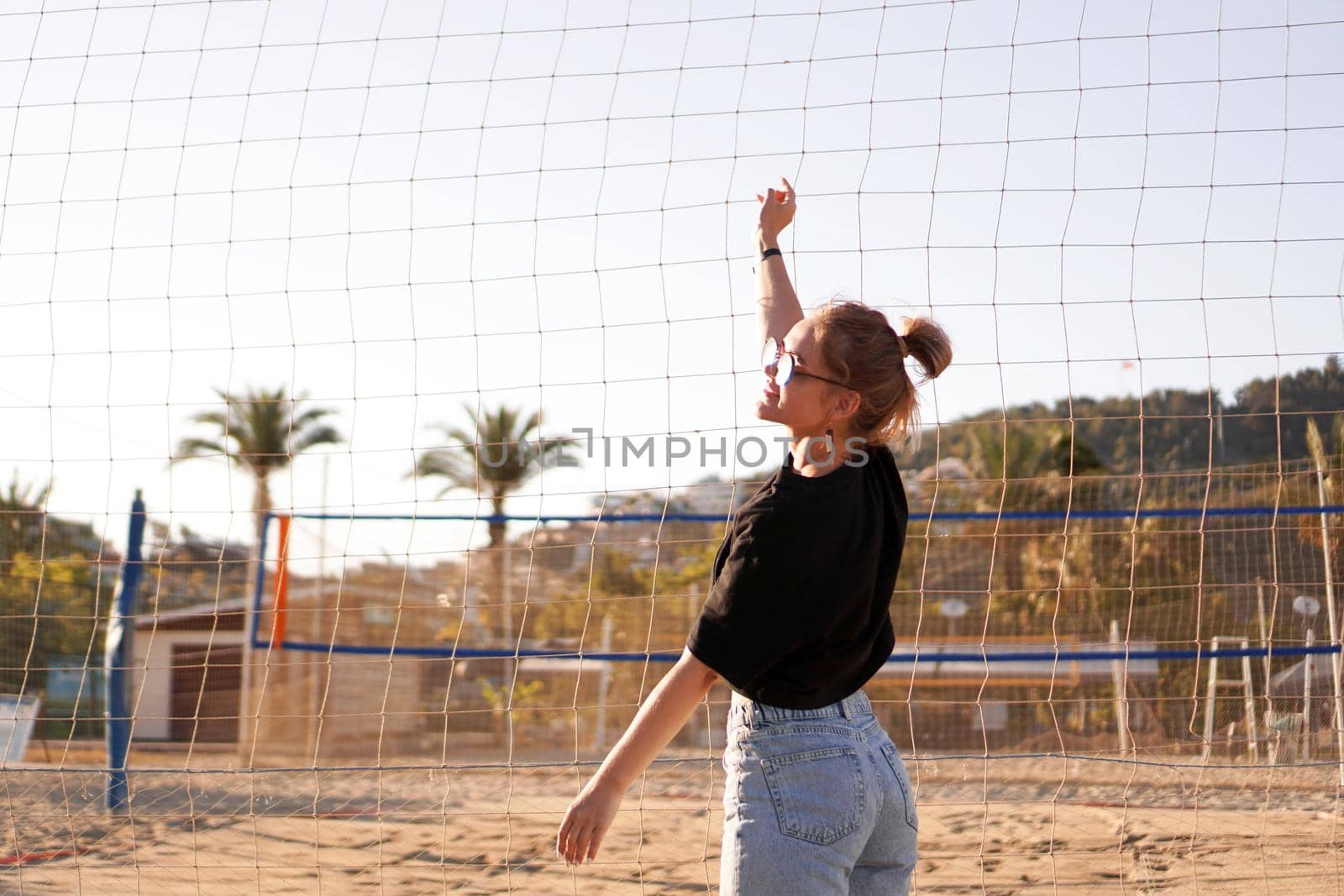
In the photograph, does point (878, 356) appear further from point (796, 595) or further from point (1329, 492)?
point (1329, 492)

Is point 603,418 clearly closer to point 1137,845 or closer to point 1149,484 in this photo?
point 1137,845

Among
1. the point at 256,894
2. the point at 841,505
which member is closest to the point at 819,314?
the point at 841,505

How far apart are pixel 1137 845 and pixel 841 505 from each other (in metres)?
4.21

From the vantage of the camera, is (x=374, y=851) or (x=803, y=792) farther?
(x=374, y=851)

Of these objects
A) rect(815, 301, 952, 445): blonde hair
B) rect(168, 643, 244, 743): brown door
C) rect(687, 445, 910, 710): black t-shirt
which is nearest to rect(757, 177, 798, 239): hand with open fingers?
rect(815, 301, 952, 445): blonde hair

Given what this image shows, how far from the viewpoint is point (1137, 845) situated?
5090 mm

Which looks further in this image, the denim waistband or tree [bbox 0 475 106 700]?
tree [bbox 0 475 106 700]

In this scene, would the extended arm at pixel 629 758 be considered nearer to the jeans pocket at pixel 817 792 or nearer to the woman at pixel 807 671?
the woman at pixel 807 671

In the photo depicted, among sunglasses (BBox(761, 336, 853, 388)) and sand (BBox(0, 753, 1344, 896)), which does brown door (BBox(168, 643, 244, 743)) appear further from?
sunglasses (BBox(761, 336, 853, 388))

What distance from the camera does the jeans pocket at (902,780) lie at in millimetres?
1620

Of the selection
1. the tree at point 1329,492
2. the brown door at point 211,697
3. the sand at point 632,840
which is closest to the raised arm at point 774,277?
the sand at point 632,840

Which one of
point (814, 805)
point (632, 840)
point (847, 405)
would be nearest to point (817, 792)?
point (814, 805)

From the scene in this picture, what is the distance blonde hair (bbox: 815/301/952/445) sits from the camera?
170 centimetres

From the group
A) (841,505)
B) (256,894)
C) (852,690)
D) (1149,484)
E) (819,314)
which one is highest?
(1149,484)
